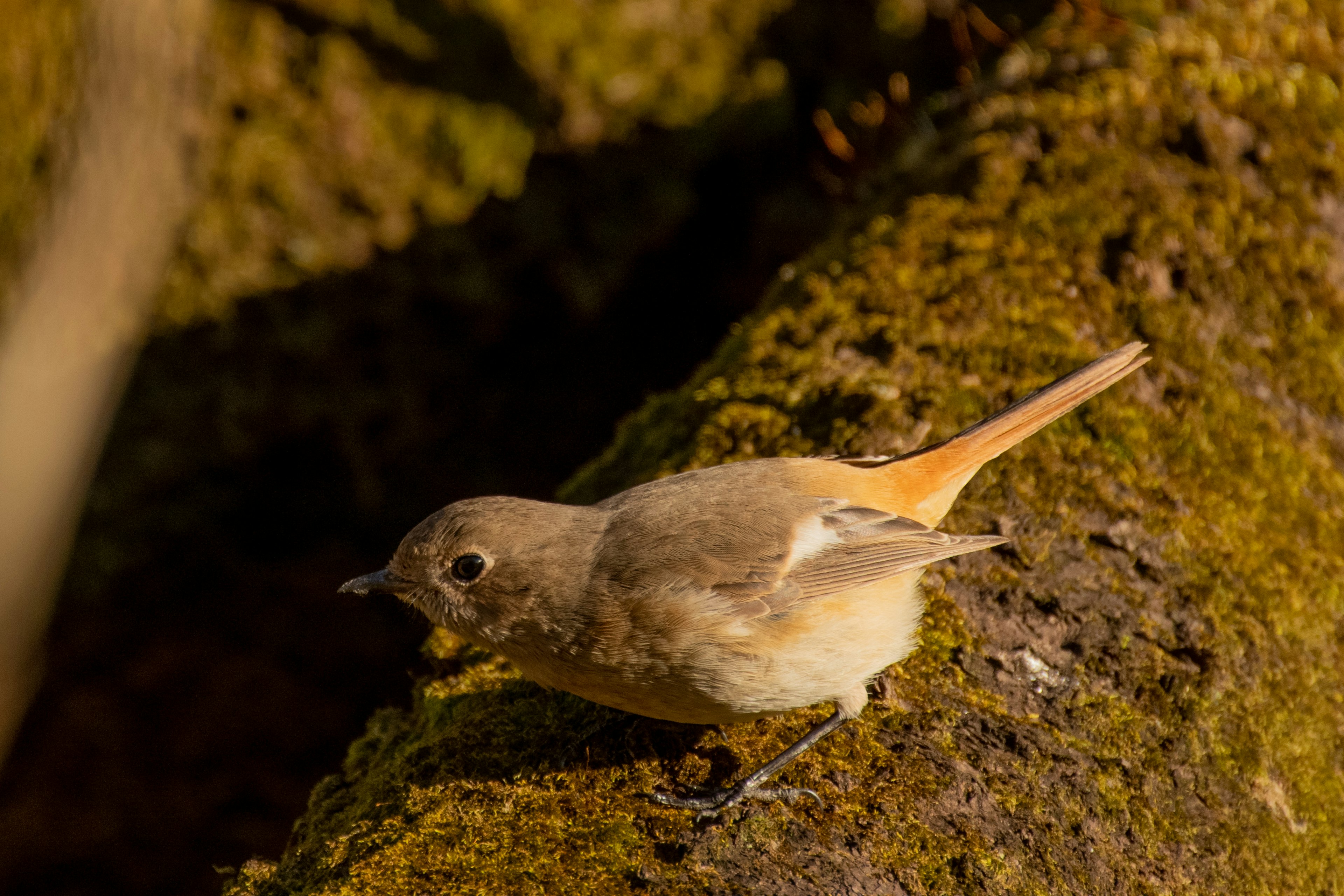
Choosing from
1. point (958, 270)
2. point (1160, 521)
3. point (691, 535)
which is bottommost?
point (1160, 521)

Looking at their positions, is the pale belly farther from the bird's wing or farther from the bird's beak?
the bird's beak

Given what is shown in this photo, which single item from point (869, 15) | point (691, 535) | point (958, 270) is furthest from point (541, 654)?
point (869, 15)

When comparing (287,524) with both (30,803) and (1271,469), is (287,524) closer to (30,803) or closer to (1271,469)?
(30,803)

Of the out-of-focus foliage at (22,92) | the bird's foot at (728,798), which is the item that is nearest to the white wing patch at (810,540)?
the bird's foot at (728,798)

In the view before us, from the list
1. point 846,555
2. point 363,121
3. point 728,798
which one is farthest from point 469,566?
point 363,121

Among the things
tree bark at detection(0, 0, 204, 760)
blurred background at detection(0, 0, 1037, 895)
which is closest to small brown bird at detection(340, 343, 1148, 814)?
tree bark at detection(0, 0, 204, 760)

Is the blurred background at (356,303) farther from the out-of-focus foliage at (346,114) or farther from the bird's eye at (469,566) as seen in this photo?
the bird's eye at (469,566)
